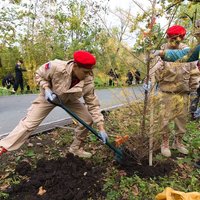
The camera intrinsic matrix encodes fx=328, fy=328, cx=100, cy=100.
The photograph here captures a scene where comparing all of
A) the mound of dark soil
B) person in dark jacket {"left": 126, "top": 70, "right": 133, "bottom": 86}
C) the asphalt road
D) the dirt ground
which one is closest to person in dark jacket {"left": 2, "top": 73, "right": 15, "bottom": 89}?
the asphalt road

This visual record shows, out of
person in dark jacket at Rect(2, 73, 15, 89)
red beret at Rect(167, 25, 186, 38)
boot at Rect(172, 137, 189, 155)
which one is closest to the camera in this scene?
red beret at Rect(167, 25, 186, 38)

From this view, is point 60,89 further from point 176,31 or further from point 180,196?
point 180,196

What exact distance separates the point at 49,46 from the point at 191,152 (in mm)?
15333

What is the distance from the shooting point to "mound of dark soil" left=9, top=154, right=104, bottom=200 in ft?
10.8

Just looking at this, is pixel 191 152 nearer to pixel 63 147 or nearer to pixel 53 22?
pixel 63 147

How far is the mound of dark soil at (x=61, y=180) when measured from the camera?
10.8 ft

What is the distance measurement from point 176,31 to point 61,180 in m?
2.06

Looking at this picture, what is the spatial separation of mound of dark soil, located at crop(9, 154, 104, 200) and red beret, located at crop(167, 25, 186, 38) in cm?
179

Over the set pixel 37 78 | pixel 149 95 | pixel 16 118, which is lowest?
pixel 16 118

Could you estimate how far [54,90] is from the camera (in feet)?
13.0

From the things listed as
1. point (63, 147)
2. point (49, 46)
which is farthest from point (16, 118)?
point (49, 46)

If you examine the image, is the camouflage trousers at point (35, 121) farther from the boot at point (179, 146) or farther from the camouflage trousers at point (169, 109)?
the boot at point (179, 146)

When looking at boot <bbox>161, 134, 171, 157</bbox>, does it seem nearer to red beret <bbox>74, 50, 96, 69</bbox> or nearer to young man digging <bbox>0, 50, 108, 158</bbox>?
young man digging <bbox>0, 50, 108, 158</bbox>

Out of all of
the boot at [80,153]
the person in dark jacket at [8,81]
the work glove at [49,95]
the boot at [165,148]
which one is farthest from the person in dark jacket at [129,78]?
the person in dark jacket at [8,81]
